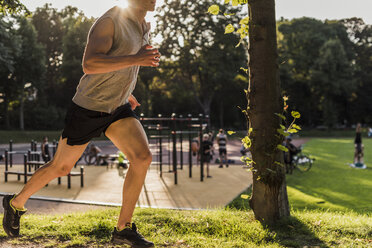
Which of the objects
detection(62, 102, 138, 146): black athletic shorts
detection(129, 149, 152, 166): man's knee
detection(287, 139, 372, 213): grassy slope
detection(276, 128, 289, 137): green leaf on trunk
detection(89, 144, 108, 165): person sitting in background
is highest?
detection(62, 102, 138, 146): black athletic shorts

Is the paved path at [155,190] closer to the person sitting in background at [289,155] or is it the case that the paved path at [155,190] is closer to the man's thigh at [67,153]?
the person sitting in background at [289,155]

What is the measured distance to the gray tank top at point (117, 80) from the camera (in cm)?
310

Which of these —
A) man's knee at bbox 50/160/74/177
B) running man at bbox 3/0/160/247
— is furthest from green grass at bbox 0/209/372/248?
man's knee at bbox 50/160/74/177

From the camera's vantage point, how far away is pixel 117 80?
3.19 meters

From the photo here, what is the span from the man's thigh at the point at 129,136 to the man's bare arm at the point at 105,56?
528mm

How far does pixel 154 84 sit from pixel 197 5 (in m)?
12.2

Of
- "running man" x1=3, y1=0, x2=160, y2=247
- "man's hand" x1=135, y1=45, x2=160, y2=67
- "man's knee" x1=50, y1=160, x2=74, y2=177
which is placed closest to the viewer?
"man's hand" x1=135, y1=45, x2=160, y2=67

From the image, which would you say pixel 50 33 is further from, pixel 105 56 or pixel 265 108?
pixel 105 56

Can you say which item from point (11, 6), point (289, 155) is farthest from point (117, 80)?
point (289, 155)

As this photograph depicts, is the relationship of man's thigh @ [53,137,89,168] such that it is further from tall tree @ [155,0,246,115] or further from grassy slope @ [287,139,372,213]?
tall tree @ [155,0,246,115]

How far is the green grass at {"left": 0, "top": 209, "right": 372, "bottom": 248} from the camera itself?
3930mm

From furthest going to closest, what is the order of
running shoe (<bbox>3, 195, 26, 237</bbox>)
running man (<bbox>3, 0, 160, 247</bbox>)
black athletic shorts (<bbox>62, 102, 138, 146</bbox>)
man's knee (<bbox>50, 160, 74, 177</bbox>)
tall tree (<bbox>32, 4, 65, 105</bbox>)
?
1. tall tree (<bbox>32, 4, 65, 105</bbox>)
2. running shoe (<bbox>3, 195, 26, 237</bbox>)
3. man's knee (<bbox>50, 160, 74, 177</bbox>)
4. black athletic shorts (<bbox>62, 102, 138, 146</bbox>)
5. running man (<bbox>3, 0, 160, 247</bbox>)

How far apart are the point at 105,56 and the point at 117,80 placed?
304 mm

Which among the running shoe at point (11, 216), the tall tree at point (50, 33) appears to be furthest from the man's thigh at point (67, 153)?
the tall tree at point (50, 33)
